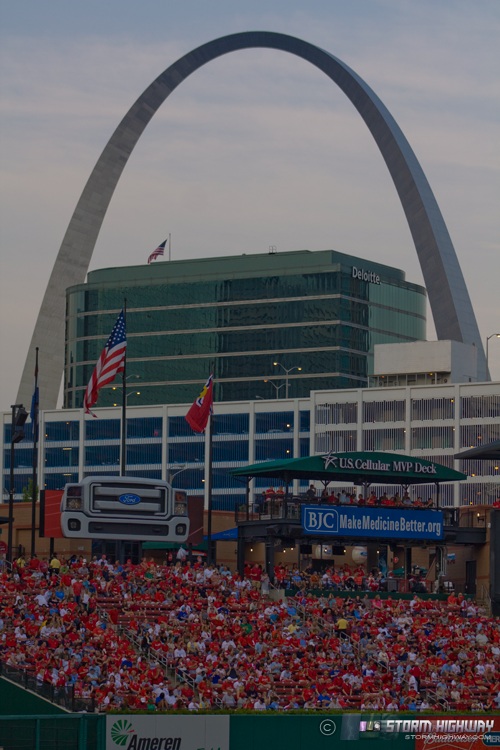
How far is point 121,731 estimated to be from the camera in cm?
3959

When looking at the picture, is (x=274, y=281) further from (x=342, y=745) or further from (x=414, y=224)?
(x=342, y=745)

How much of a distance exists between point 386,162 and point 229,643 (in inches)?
3783

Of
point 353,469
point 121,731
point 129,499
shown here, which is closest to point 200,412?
point 353,469

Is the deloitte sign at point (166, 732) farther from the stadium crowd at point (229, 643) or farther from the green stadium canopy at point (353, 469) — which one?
the green stadium canopy at point (353, 469)

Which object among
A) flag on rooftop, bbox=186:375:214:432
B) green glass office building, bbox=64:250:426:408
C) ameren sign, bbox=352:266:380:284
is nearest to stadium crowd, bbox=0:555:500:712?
flag on rooftop, bbox=186:375:214:432

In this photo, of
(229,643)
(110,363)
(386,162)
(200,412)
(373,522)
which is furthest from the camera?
(386,162)

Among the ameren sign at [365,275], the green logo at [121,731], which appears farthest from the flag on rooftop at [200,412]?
the ameren sign at [365,275]

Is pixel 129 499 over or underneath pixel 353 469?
underneath

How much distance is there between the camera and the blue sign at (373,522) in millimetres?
64938

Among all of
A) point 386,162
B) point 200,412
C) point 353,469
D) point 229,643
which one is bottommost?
point 229,643

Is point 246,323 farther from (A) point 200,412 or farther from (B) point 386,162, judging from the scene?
(A) point 200,412

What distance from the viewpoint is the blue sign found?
64938 millimetres

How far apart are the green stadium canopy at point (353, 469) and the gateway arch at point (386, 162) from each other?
7071cm

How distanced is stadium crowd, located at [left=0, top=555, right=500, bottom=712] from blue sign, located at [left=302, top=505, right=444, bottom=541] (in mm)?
3381
